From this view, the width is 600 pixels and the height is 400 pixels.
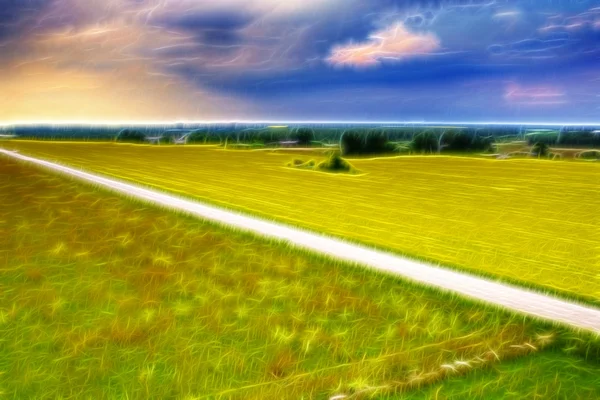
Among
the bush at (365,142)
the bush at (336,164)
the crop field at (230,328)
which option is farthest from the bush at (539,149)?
the crop field at (230,328)

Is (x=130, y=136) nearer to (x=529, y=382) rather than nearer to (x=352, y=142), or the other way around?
(x=352, y=142)

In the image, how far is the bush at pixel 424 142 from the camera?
3857 mm

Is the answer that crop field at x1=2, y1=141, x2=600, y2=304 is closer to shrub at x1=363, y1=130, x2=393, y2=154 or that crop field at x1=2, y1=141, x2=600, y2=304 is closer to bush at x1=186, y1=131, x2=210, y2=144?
shrub at x1=363, y1=130, x2=393, y2=154

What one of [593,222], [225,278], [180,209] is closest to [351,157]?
[180,209]

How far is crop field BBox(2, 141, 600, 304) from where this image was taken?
Result: 8.39ft

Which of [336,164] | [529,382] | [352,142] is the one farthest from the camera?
[336,164]

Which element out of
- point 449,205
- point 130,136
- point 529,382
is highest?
point 130,136

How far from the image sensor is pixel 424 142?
3963 mm

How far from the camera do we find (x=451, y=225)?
3182 millimetres

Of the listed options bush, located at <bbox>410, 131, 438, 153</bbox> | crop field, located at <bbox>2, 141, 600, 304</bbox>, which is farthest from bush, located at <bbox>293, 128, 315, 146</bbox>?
bush, located at <bbox>410, 131, 438, 153</bbox>

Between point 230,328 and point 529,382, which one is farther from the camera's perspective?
point 230,328

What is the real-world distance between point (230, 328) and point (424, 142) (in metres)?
2.61

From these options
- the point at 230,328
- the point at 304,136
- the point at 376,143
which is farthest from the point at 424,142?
the point at 230,328

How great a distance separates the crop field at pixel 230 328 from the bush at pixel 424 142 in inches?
65.1
